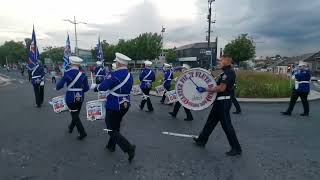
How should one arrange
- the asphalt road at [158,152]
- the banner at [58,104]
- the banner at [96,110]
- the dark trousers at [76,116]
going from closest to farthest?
1. the asphalt road at [158,152]
2. the banner at [96,110]
3. the dark trousers at [76,116]
4. the banner at [58,104]

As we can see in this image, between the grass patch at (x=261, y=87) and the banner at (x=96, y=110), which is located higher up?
the banner at (x=96, y=110)

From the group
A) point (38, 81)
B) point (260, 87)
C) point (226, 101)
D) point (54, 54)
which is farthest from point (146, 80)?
point (54, 54)

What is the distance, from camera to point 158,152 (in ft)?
23.8

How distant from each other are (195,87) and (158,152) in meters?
1.49

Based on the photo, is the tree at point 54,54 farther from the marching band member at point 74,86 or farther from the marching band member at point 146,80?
the marching band member at point 74,86

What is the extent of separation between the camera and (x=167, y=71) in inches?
554

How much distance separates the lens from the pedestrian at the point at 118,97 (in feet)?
21.5

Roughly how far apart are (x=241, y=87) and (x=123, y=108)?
13.5 m

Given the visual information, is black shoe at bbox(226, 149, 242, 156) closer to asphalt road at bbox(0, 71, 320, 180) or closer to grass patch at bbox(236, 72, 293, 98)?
asphalt road at bbox(0, 71, 320, 180)

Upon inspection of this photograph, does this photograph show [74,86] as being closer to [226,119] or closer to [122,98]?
[122,98]

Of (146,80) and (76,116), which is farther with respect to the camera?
(146,80)

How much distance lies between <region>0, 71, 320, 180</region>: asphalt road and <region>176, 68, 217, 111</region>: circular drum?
0.90 m

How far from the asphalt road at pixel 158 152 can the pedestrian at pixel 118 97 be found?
0.33 meters

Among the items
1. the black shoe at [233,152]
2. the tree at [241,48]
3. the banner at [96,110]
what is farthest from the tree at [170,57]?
the black shoe at [233,152]
